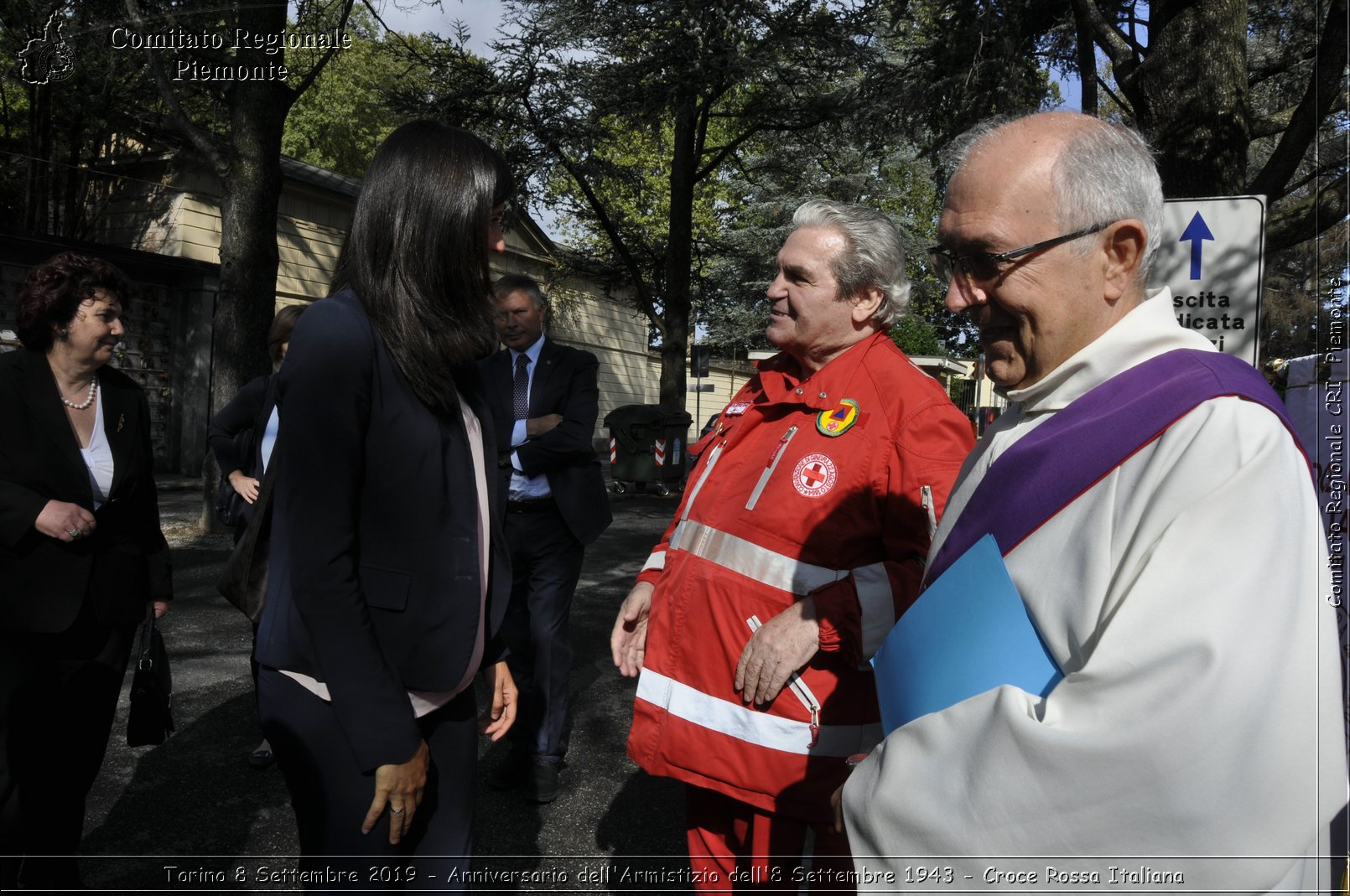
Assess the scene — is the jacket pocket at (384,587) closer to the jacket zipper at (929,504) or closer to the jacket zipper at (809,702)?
the jacket zipper at (809,702)

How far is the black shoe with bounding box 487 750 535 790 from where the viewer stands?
436cm

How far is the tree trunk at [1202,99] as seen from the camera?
516cm

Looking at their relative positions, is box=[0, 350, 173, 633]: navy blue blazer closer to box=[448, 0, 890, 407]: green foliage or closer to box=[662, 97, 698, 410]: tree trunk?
box=[448, 0, 890, 407]: green foliage

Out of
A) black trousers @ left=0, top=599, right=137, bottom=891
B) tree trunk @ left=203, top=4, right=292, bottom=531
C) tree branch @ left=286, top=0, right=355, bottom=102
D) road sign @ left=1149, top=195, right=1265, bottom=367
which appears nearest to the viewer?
black trousers @ left=0, top=599, right=137, bottom=891

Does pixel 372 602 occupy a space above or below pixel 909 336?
below

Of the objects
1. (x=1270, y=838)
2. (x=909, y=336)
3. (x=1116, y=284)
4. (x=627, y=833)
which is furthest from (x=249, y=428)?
(x=909, y=336)

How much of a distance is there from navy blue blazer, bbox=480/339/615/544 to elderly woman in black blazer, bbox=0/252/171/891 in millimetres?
1519

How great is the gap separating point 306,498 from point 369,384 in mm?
252

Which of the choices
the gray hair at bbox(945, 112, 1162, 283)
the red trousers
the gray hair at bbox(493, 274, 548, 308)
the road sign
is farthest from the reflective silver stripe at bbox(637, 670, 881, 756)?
the road sign

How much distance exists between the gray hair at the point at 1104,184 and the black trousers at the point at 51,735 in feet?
10.5

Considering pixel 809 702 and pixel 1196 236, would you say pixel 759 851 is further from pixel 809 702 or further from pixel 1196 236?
pixel 1196 236

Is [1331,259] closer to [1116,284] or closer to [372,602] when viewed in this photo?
[1116,284]

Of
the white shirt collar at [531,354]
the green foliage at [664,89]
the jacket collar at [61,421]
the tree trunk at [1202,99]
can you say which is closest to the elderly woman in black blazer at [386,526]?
the jacket collar at [61,421]

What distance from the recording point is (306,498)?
180 cm
